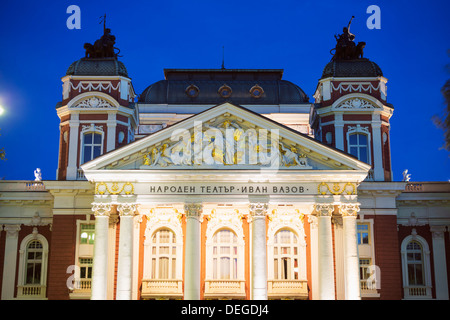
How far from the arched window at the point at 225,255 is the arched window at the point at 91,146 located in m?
9.50

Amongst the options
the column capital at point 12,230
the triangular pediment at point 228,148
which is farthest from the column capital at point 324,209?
the column capital at point 12,230

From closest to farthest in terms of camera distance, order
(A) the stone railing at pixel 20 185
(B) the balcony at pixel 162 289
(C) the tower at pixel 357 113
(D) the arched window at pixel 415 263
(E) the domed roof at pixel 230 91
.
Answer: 1. (B) the balcony at pixel 162 289
2. (D) the arched window at pixel 415 263
3. (C) the tower at pixel 357 113
4. (A) the stone railing at pixel 20 185
5. (E) the domed roof at pixel 230 91

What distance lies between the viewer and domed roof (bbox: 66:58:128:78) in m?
43.8

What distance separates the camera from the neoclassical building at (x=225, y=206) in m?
36.2

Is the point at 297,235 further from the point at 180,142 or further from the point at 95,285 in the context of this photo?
the point at 95,285

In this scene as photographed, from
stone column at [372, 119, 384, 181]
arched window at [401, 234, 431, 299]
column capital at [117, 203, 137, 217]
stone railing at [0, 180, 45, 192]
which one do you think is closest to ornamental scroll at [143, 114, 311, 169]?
column capital at [117, 203, 137, 217]

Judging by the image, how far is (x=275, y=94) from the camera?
161 ft

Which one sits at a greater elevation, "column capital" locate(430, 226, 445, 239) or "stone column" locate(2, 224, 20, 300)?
"column capital" locate(430, 226, 445, 239)

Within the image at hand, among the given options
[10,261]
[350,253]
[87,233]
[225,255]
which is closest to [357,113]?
[350,253]

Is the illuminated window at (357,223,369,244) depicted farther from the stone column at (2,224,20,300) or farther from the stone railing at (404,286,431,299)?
the stone column at (2,224,20,300)

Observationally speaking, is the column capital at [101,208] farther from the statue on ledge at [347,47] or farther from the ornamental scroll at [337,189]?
the statue on ledge at [347,47]

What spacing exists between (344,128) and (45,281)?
2178 centimetres

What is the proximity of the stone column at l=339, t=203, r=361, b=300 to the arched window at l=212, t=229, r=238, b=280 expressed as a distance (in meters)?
7.97
